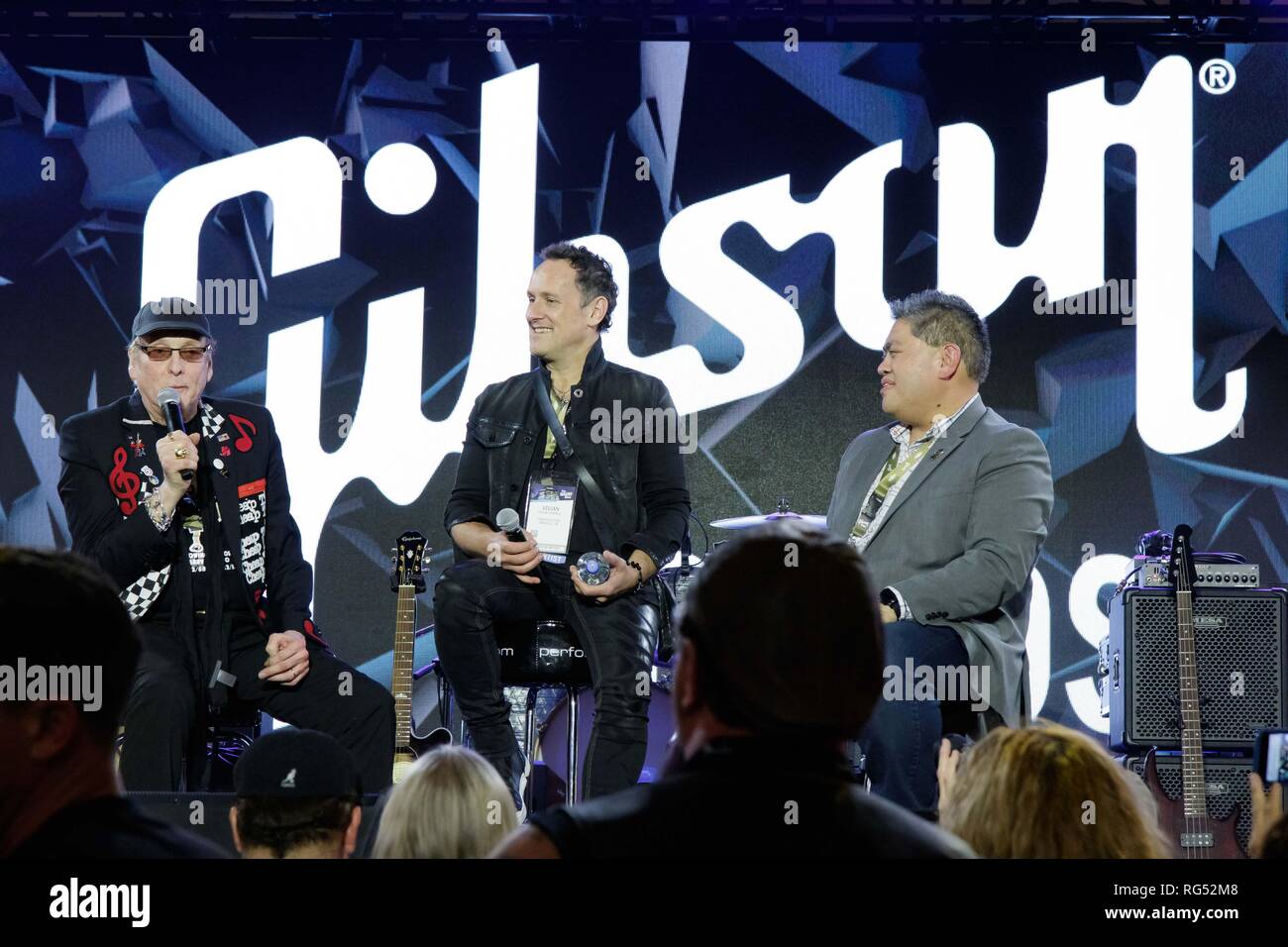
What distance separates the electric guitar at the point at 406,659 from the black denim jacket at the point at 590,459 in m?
0.21

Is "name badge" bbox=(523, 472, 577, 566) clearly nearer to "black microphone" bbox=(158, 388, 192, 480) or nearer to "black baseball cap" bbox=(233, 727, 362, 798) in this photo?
"black microphone" bbox=(158, 388, 192, 480)

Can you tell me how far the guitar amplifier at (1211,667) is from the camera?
4332mm

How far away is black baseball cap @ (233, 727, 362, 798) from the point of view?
2287 mm

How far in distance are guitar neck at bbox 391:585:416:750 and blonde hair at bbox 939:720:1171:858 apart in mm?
2492

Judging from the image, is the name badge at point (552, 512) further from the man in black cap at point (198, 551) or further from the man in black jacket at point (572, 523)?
the man in black cap at point (198, 551)

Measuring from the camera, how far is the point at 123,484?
386 centimetres

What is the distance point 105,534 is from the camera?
3.71m

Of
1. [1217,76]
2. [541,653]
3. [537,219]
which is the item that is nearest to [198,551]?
[541,653]

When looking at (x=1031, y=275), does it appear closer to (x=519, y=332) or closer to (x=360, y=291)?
(x=519, y=332)

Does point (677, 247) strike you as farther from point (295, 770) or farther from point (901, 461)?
point (295, 770)

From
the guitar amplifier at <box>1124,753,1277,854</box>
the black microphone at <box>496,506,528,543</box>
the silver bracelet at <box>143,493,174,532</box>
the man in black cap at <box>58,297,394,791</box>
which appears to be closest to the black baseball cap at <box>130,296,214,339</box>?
the man in black cap at <box>58,297,394,791</box>

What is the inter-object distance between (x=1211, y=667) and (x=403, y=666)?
243 centimetres

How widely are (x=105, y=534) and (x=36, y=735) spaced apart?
236 centimetres

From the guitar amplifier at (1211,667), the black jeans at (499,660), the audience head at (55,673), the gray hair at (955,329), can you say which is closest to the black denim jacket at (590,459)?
the black jeans at (499,660)
